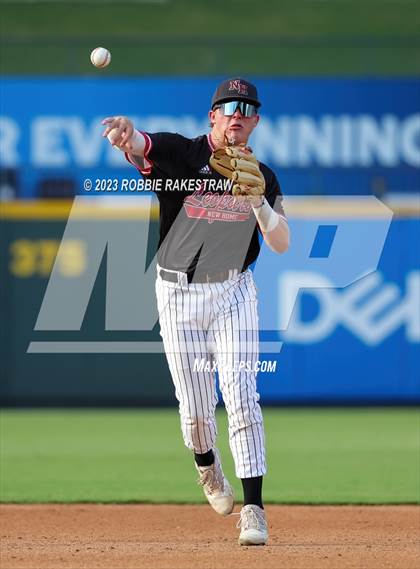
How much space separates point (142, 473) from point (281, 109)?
7263mm

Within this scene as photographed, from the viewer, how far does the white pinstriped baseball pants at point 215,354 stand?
16.3 ft

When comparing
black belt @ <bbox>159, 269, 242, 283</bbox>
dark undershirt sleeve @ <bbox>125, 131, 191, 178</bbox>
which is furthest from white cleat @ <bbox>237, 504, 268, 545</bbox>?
dark undershirt sleeve @ <bbox>125, 131, 191, 178</bbox>

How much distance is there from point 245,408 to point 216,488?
2.23 ft

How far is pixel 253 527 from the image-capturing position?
4.90 m

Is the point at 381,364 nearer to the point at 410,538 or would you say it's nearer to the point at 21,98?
the point at 21,98

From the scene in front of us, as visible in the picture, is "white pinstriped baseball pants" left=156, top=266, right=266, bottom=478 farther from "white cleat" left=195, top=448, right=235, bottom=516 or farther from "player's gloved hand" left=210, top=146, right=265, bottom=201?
"player's gloved hand" left=210, top=146, right=265, bottom=201

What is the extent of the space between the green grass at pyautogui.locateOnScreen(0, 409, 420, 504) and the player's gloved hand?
267 cm

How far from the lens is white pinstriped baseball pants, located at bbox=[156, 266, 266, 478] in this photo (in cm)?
496

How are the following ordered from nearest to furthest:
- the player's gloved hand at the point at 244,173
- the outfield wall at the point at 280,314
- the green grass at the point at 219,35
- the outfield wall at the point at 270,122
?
the player's gloved hand at the point at 244,173, the outfield wall at the point at 280,314, the outfield wall at the point at 270,122, the green grass at the point at 219,35

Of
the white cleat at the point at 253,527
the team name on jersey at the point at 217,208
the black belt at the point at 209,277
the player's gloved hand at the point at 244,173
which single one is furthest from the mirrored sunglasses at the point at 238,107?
the white cleat at the point at 253,527

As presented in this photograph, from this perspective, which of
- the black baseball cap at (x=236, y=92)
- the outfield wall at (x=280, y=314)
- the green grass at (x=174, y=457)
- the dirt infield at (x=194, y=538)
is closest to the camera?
the dirt infield at (x=194, y=538)

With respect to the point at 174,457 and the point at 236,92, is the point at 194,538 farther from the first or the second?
the point at 174,457

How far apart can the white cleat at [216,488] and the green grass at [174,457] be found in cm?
162

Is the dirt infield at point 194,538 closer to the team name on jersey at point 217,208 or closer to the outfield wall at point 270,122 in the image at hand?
the team name on jersey at point 217,208
